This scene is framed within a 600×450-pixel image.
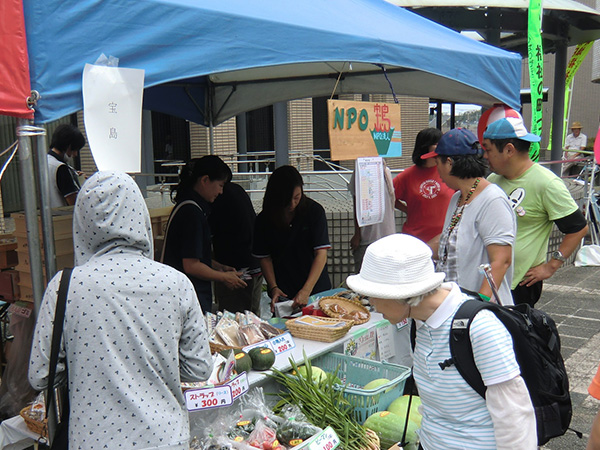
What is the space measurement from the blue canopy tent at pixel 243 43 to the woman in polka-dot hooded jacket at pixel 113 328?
0.63 metres

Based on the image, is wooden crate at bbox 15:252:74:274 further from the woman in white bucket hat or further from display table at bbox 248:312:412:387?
the woman in white bucket hat

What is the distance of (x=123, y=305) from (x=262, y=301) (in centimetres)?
285

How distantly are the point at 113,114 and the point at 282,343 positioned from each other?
4.94 ft

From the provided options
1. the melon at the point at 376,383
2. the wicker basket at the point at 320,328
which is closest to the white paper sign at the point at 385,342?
the wicker basket at the point at 320,328

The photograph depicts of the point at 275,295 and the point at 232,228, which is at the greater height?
the point at 232,228

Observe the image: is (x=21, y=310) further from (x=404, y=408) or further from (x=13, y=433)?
(x=404, y=408)

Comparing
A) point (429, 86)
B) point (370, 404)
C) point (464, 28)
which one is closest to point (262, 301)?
point (370, 404)

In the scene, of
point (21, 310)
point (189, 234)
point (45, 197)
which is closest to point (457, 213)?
point (189, 234)

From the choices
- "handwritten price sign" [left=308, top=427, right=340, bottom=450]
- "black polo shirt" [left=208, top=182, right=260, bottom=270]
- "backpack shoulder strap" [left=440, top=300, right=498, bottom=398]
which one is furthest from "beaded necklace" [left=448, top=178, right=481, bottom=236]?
"black polo shirt" [left=208, top=182, right=260, bottom=270]

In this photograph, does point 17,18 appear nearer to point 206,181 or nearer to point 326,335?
point 206,181

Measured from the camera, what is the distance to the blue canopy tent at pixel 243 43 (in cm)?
222

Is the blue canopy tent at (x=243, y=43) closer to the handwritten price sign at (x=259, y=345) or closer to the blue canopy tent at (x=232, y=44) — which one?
the blue canopy tent at (x=232, y=44)

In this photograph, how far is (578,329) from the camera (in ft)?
19.7

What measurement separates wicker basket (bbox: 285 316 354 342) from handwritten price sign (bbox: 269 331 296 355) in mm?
210
